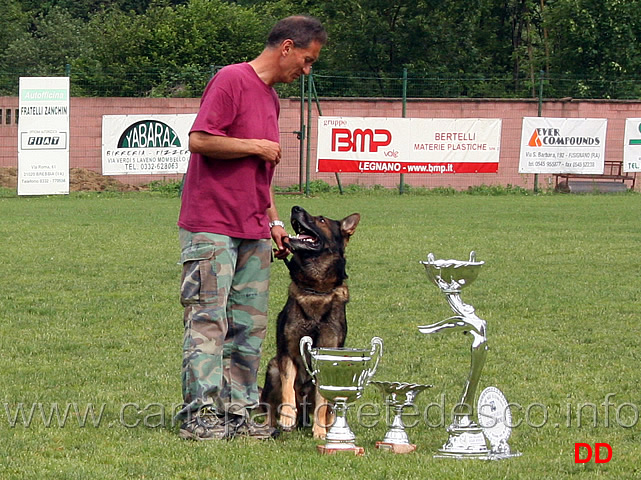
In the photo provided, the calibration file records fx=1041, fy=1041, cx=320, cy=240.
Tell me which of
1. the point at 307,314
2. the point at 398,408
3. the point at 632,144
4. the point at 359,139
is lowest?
the point at 398,408

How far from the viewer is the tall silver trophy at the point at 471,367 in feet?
15.0

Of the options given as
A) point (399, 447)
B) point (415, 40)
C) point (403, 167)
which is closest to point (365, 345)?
point (399, 447)

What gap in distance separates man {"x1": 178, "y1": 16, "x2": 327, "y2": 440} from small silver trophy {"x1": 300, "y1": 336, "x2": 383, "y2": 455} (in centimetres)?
52

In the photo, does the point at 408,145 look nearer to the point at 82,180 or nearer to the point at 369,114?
the point at 369,114

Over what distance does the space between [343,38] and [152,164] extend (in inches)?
688

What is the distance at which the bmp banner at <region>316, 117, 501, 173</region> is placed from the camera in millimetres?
23891

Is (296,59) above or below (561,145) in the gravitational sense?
above

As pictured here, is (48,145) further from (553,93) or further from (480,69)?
(480,69)

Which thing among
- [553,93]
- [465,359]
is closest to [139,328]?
[465,359]

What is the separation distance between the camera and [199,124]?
484cm

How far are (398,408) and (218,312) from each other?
967mm

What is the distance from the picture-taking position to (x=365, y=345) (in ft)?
24.5

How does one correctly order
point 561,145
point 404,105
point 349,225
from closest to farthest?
1. point 349,225
2. point 561,145
3. point 404,105

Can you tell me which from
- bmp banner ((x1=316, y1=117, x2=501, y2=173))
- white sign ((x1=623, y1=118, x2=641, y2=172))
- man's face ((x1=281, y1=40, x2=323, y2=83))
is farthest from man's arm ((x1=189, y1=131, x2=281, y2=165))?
white sign ((x1=623, y1=118, x2=641, y2=172))
